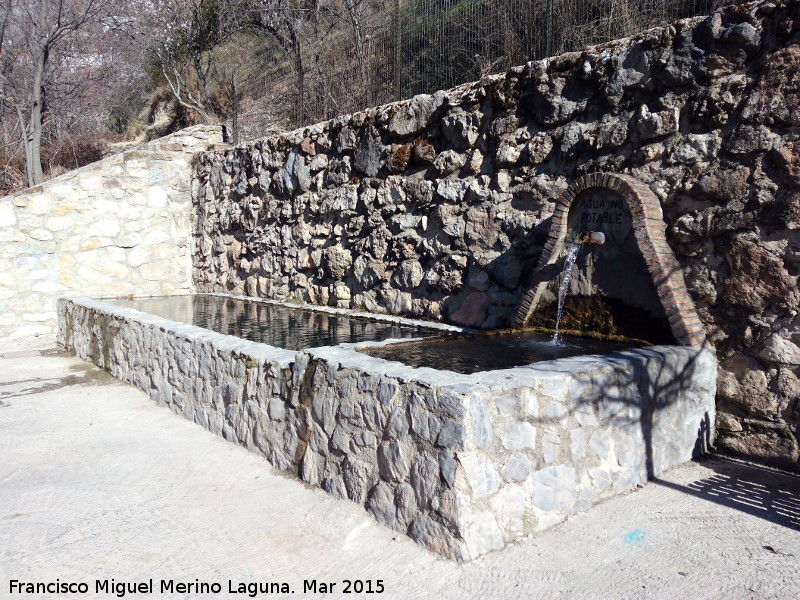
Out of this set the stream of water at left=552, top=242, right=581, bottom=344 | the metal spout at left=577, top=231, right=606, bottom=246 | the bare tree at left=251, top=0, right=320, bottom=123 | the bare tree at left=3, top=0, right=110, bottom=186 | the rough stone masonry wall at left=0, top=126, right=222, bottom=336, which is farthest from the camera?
the bare tree at left=3, top=0, right=110, bottom=186

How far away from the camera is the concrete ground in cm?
252

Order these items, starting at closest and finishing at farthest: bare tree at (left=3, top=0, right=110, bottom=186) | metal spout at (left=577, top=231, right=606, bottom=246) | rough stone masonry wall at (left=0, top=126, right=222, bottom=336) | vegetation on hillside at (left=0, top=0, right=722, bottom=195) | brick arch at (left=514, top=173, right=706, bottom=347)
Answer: brick arch at (left=514, top=173, right=706, bottom=347) < metal spout at (left=577, top=231, right=606, bottom=246) < vegetation on hillside at (left=0, top=0, right=722, bottom=195) < rough stone masonry wall at (left=0, top=126, right=222, bottom=336) < bare tree at (left=3, top=0, right=110, bottom=186)

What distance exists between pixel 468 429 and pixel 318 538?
2.97 feet

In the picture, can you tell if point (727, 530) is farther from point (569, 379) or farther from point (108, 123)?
point (108, 123)

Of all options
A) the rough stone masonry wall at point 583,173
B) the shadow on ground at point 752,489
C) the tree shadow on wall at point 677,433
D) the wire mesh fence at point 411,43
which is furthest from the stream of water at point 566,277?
the wire mesh fence at point 411,43

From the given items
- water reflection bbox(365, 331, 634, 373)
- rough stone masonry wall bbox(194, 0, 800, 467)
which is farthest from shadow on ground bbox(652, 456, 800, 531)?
water reflection bbox(365, 331, 634, 373)

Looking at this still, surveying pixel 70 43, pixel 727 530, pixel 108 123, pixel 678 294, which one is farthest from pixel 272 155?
pixel 108 123

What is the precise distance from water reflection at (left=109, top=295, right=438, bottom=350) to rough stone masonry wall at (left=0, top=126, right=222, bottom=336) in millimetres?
1548

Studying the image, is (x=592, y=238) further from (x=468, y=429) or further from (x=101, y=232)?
(x=101, y=232)

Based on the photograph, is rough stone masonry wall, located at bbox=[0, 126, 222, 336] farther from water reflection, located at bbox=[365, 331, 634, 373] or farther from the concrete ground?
water reflection, located at bbox=[365, 331, 634, 373]

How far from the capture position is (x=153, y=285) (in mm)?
9445

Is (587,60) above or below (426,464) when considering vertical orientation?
above

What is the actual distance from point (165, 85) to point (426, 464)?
45.1 feet

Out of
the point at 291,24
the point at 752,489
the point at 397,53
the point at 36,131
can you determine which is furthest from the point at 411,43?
the point at 36,131
